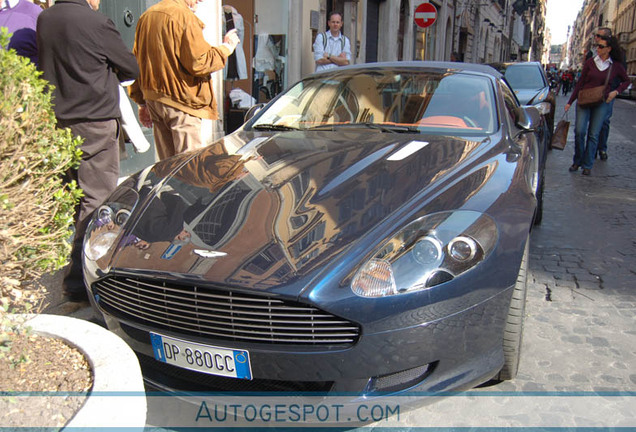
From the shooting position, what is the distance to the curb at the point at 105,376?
1.54 m

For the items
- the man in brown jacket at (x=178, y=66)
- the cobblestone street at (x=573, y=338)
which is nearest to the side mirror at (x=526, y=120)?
the cobblestone street at (x=573, y=338)

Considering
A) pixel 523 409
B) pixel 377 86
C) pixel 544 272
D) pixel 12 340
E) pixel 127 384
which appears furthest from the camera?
pixel 544 272

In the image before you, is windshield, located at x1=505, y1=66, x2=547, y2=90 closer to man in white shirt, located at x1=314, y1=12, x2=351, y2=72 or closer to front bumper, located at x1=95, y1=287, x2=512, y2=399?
man in white shirt, located at x1=314, y1=12, x2=351, y2=72

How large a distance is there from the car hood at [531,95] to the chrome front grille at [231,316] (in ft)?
25.8

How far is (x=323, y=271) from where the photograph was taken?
194 cm

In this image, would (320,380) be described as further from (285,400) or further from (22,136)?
(22,136)

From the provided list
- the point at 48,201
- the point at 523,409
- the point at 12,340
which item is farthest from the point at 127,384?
the point at 523,409

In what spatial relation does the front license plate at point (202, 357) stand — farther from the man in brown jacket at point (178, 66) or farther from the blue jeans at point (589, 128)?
the blue jeans at point (589, 128)

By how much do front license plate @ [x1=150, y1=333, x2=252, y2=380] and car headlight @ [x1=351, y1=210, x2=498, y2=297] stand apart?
0.47m

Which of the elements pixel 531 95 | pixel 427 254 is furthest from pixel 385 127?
pixel 531 95

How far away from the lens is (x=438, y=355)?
2.00m

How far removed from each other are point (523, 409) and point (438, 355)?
1.98 feet

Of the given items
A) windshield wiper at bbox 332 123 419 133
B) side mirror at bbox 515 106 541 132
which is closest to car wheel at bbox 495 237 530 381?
windshield wiper at bbox 332 123 419 133

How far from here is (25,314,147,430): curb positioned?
1535 millimetres
